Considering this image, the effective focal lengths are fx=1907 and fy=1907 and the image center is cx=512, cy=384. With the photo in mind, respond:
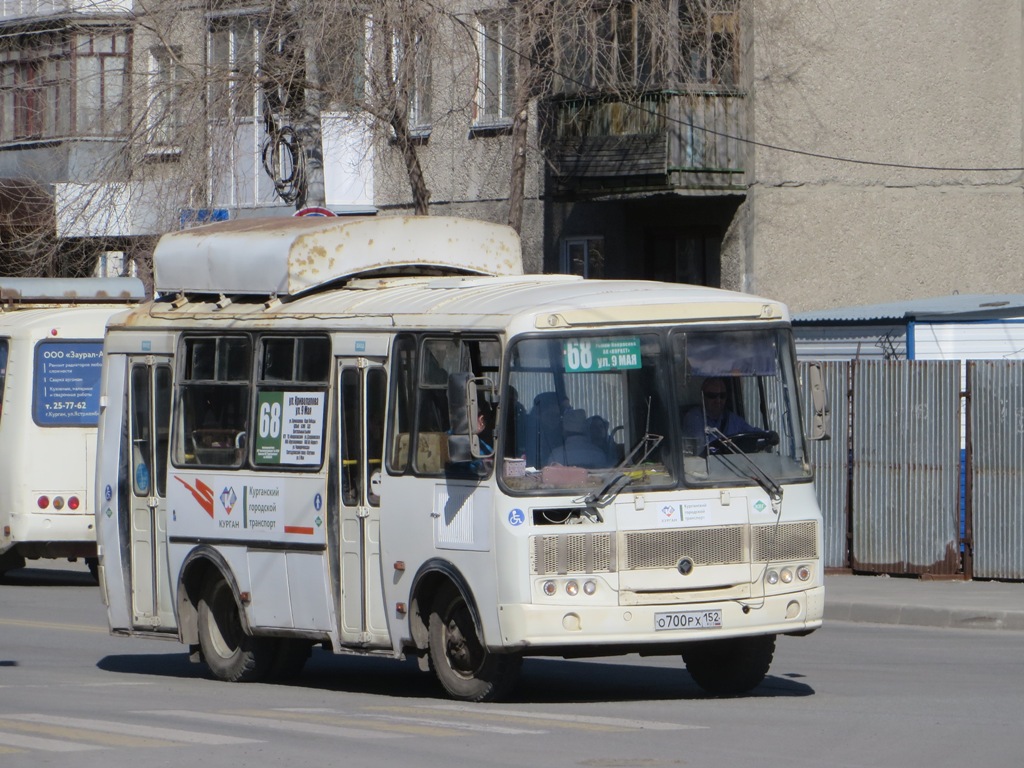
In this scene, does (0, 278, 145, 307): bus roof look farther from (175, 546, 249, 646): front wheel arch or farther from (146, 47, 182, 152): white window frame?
(175, 546, 249, 646): front wheel arch

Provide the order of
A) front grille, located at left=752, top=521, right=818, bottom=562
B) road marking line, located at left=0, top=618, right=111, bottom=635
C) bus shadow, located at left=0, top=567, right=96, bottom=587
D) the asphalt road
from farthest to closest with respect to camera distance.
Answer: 1. bus shadow, located at left=0, top=567, right=96, bottom=587
2. road marking line, located at left=0, top=618, right=111, bottom=635
3. front grille, located at left=752, top=521, right=818, bottom=562
4. the asphalt road

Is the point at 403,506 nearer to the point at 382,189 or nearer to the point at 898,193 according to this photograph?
the point at 898,193

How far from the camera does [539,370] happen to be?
10.1 meters

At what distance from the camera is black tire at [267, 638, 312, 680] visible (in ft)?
39.5

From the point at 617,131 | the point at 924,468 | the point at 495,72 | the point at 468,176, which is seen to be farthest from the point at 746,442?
the point at 468,176

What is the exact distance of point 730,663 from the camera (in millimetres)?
10898

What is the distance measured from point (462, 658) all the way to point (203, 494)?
7.98 ft

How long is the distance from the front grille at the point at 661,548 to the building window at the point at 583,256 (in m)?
17.1

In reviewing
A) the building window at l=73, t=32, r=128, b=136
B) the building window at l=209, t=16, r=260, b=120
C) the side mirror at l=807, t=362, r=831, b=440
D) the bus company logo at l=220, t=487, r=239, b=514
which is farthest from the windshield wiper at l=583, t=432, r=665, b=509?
the building window at l=73, t=32, r=128, b=136

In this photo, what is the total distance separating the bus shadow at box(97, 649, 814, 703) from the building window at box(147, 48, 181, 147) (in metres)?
10.3

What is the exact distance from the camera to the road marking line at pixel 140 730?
8891mm

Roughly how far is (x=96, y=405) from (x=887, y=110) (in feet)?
39.0

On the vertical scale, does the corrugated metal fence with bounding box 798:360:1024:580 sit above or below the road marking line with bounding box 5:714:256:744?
above

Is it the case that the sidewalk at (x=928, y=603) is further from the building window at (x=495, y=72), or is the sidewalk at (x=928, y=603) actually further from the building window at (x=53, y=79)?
the building window at (x=53, y=79)
